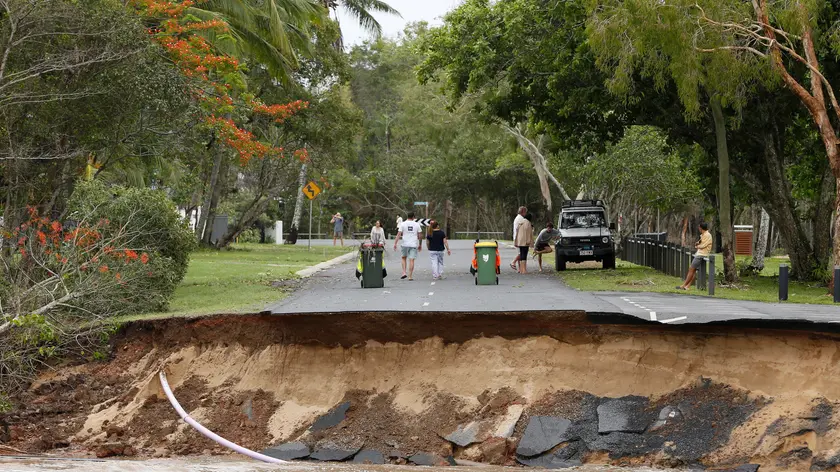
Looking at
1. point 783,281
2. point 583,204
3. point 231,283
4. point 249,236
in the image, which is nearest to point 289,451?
point 231,283

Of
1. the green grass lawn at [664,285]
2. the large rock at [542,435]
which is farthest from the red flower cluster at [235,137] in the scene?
the large rock at [542,435]

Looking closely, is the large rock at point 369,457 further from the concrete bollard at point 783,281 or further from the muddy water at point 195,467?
the concrete bollard at point 783,281

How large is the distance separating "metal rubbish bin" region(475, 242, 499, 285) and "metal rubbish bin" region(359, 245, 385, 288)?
6.88 feet

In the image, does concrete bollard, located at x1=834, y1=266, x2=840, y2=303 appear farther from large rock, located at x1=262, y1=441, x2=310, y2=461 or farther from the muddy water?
A: large rock, located at x1=262, y1=441, x2=310, y2=461

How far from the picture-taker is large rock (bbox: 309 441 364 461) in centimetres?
1346

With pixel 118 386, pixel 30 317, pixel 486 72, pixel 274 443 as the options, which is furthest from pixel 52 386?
pixel 486 72

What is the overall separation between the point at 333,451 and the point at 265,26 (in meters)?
16.2

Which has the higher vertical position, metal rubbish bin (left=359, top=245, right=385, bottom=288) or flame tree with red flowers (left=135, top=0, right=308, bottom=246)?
flame tree with red flowers (left=135, top=0, right=308, bottom=246)

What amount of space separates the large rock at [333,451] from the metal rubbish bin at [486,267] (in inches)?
332

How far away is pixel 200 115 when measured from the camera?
2217 cm

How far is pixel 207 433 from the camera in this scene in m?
13.7

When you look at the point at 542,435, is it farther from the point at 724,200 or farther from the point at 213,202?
the point at 213,202

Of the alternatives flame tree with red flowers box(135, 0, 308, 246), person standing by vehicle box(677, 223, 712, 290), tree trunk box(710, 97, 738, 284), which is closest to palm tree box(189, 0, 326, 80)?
Answer: flame tree with red flowers box(135, 0, 308, 246)

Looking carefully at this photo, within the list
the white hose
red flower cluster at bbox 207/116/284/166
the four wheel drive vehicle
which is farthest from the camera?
the four wheel drive vehicle
